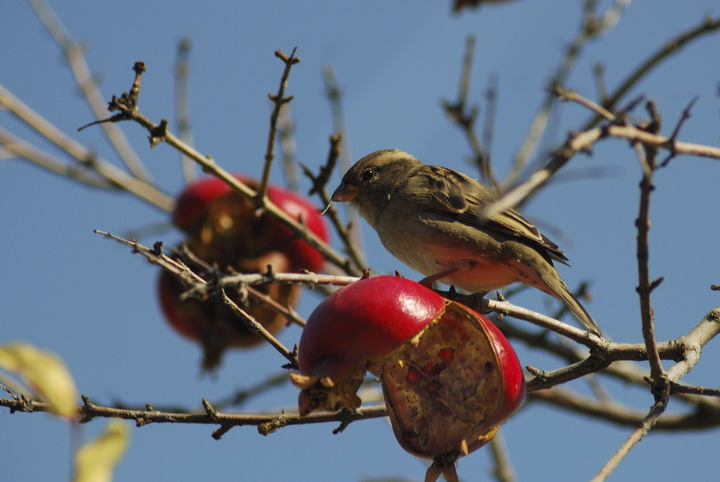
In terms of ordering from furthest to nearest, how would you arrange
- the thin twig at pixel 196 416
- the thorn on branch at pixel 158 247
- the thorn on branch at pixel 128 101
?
the thorn on branch at pixel 128 101, the thin twig at pixel 196 416, the thorn on branch at pixel 158 247

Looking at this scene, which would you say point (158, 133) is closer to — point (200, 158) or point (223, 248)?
point (200, 158)

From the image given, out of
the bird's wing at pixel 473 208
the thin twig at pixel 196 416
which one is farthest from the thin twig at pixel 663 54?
the thin twig at pixel 196 416

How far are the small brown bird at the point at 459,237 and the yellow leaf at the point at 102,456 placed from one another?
3.16 meters

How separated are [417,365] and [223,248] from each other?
9.92 ft

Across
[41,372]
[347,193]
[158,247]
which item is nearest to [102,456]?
[41,372]

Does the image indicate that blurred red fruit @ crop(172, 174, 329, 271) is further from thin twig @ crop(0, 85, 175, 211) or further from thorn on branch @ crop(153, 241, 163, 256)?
thorn on branch @ crop(153, 241, 163, 256)

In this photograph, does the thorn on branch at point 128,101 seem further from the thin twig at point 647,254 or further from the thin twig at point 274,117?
the thin twig at point 647,254

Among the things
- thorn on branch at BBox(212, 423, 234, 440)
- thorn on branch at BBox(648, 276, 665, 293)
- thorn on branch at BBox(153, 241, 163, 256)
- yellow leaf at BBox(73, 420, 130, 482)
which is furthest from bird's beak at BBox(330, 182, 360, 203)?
yellow leaf at BBox(73, 420, 130, 482)

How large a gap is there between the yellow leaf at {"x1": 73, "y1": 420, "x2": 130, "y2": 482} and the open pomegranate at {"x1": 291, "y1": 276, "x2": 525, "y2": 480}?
131 centimetres

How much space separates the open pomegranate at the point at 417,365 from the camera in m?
2.85

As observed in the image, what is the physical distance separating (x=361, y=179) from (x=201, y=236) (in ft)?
4.21

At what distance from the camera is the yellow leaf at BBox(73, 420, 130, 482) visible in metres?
1.38

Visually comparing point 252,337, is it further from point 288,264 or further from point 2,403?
point 2,403

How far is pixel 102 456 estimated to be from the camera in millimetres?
1411
